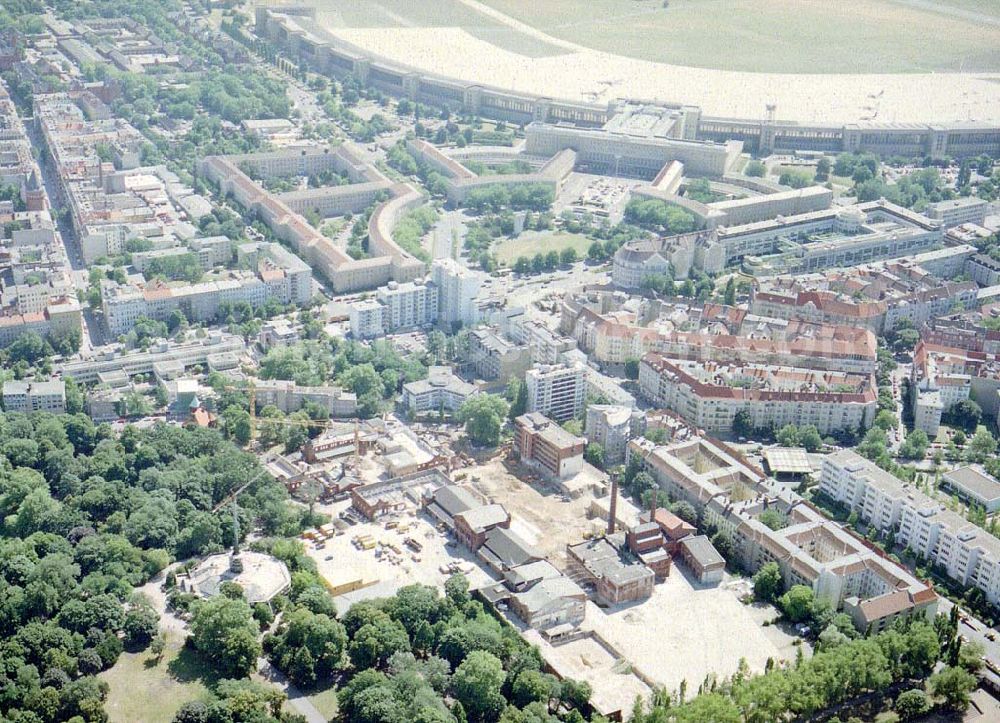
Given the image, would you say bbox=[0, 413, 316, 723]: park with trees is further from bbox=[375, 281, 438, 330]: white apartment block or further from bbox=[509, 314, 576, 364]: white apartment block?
bbox=[509, 314, 576, 364]: white apartment block

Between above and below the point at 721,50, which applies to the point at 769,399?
below

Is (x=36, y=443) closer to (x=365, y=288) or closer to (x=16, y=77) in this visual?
(x=365, y=288)

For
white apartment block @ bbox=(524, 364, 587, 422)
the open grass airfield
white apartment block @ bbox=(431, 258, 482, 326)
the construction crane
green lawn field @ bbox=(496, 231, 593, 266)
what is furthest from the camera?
the open grass airfield

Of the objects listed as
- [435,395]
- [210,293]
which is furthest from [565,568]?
[210,293]

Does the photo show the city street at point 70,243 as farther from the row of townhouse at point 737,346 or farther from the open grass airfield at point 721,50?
the open grass airfield at point 721,50

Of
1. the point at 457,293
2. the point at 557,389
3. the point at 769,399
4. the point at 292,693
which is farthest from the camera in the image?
the point at 457,293

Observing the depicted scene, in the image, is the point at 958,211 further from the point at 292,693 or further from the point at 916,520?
the point at 292,693

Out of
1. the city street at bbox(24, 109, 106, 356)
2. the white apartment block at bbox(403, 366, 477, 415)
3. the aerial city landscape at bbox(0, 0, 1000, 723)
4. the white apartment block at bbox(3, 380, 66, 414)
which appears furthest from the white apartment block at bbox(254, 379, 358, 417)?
the city street at bbox(24, 109, 106, 356)

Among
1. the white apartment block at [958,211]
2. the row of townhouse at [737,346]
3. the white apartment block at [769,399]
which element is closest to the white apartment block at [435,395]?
the row of townhouse at [737,346]
